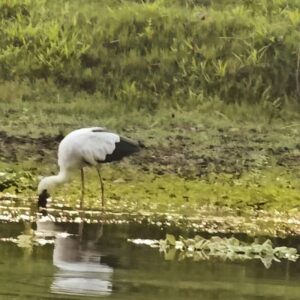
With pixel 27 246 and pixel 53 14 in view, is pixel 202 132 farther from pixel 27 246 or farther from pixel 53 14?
pixel 27 246

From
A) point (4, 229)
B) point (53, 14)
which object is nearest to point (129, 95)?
point (53, 14)

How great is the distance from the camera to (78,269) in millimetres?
8219

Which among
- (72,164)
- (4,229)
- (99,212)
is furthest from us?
(72,164)

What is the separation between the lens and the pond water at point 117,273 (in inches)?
295

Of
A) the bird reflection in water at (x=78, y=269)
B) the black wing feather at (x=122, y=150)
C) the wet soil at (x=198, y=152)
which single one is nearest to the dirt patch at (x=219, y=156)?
the wet soil at (x=198, y=152)

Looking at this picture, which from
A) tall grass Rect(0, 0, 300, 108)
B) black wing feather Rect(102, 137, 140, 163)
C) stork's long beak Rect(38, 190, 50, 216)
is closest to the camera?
stork's long beak Rect(38, 190, 50, 216)

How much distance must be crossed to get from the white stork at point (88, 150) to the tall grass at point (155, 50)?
15.4 feet

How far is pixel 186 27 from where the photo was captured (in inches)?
750

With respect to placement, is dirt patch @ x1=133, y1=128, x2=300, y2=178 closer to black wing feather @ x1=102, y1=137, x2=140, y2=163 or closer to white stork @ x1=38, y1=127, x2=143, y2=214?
black wing feather @ x1=102, y1=137, x2=140, y2=163

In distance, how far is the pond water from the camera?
7.50 m

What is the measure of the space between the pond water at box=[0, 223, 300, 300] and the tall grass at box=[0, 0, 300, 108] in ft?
27.2

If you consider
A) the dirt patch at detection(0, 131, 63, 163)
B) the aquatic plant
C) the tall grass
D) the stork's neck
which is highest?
the tall grass

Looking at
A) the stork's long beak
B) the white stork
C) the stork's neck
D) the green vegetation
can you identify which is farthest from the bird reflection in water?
the green vegetation

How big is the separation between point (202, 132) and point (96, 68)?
325 centimetres
